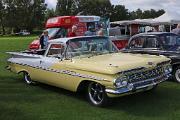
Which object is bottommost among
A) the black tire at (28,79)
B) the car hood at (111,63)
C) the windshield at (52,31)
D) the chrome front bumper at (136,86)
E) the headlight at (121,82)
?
the black tire at (28,79)

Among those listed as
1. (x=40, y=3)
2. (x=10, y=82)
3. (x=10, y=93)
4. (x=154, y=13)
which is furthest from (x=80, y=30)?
(x=154, y=13)

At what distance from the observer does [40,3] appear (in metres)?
109

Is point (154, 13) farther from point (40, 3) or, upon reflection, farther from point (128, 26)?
point (128, 26)

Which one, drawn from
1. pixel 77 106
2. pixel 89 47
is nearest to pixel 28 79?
pixel 89 47

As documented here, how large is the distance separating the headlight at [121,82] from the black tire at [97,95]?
50 centimetres

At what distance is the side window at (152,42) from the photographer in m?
11.6

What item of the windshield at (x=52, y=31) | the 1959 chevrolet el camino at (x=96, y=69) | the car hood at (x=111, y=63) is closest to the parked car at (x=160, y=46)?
the 1959 chevrolet el camino at (x=96, y=69)

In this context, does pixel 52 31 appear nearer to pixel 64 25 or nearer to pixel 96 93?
pixel 64 25

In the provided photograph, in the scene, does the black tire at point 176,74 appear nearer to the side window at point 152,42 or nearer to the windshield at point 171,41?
the windshield at point 171,41

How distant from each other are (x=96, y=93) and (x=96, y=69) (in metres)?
0.62

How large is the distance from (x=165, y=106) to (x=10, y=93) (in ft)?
13.4

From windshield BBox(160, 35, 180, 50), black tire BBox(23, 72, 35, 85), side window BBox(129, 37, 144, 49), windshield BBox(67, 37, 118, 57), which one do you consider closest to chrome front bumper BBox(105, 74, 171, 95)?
windshield BBox(67, 37, 118, 57)

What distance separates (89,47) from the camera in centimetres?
951

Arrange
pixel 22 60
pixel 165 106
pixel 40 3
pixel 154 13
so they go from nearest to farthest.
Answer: pixel 165 106 < pixel 22 60 < pixel 40 3 < pixel 154 13
